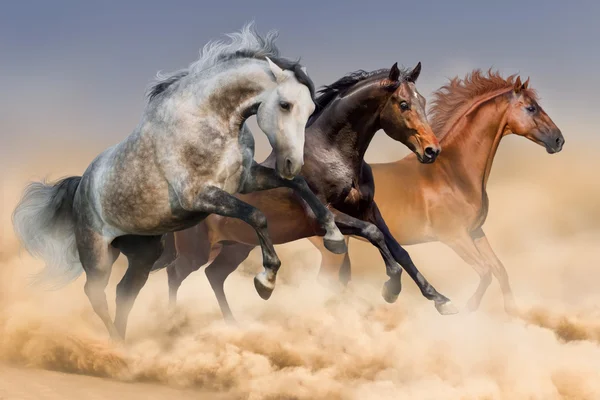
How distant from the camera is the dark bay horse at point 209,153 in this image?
18.5 ft

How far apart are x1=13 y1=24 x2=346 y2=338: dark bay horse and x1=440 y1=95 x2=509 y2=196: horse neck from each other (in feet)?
9.95

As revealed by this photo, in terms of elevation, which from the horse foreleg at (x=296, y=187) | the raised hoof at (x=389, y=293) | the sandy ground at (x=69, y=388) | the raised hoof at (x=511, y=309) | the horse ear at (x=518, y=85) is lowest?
the sandy ground at (x=69, y=388)

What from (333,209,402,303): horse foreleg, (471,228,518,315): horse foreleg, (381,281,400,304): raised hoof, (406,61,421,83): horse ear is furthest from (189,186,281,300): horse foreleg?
(471,228,518,315): horse foreleg

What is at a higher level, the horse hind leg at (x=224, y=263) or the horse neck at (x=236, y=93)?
the horse neck at (x=236, y=93)

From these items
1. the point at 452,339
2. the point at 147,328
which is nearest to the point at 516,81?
the point at 452,339

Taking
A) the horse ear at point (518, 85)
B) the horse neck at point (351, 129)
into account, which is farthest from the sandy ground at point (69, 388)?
the horse ear at point (518, 85)

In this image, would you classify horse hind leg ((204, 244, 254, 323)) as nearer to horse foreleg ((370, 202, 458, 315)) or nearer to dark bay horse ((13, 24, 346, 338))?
dark bay horse ((13, 24, 346, 338))

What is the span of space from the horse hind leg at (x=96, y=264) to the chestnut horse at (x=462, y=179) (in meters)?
2.45

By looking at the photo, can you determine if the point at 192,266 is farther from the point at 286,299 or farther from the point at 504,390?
the point at 504,390

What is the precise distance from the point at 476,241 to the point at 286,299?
192 cm

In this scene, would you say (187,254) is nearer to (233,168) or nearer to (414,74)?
(233,168)

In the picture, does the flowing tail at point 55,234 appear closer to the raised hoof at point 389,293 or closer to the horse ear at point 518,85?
the raised hoof at point 389,293

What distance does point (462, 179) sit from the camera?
858cm

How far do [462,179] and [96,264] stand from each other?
12.1ft
